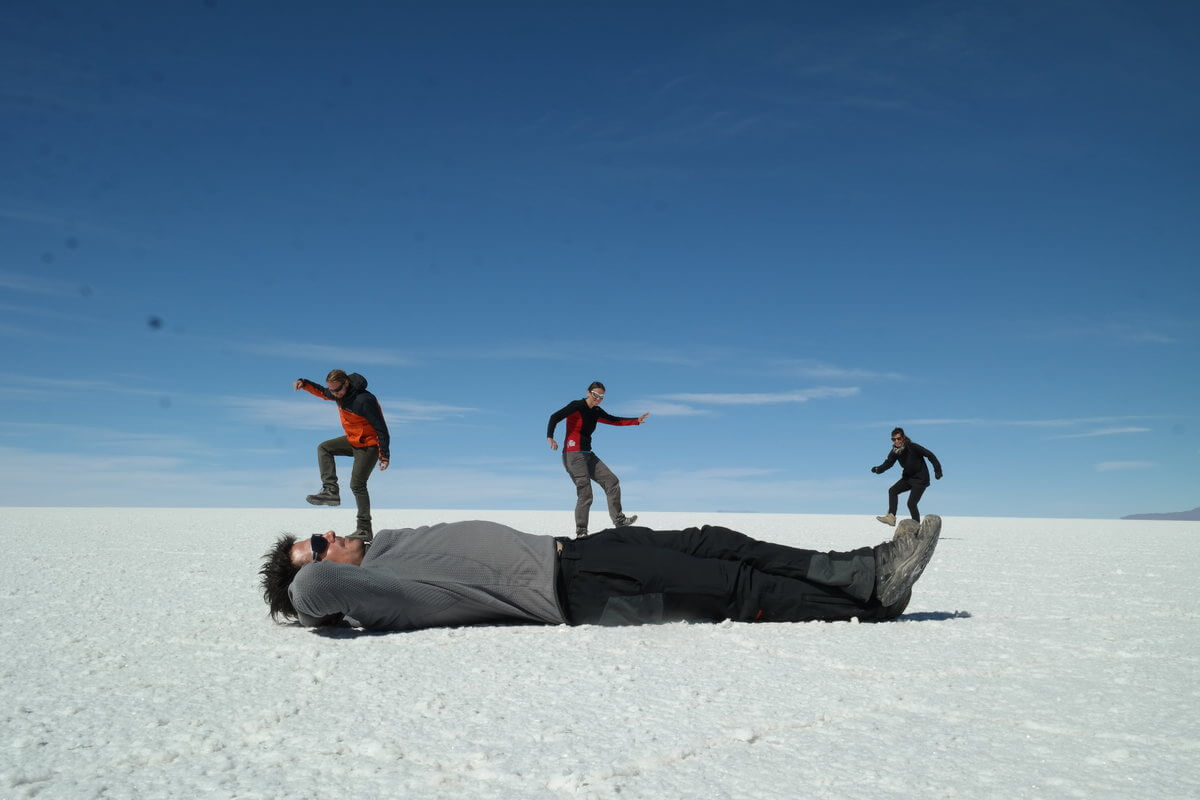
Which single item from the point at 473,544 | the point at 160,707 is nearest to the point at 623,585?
the point at 473,544

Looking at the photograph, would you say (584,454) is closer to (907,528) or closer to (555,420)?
(555,420)

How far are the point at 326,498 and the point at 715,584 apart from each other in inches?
222

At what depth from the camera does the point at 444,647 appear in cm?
348

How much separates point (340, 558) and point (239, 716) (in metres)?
1.55

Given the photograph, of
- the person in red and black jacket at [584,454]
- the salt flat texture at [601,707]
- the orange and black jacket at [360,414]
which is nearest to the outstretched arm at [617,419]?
the person in red and black jacket at [584,454]

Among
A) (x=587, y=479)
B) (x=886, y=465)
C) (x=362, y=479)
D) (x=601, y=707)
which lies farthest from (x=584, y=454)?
(x=601, y=707)

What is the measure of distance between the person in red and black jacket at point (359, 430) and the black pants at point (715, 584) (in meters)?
4.69

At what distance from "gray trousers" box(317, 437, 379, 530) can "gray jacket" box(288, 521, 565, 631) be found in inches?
177

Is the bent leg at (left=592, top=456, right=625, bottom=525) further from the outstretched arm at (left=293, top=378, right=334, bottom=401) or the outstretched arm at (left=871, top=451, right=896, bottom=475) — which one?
the outstretched arm at (left=871, top=451, right=896, bottom=475)

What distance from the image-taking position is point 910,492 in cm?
1256

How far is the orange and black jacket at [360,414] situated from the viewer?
8203mm

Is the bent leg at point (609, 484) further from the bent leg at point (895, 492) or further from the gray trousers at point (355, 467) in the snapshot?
the bent leg at point (895, 492)

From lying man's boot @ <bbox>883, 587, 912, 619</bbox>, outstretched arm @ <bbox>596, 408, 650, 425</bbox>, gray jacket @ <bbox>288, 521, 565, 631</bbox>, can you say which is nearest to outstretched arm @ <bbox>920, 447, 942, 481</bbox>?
outstretched arm @ <bbox>596, 408, 650, 425</bbox>

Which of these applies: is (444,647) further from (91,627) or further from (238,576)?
(238,576)
